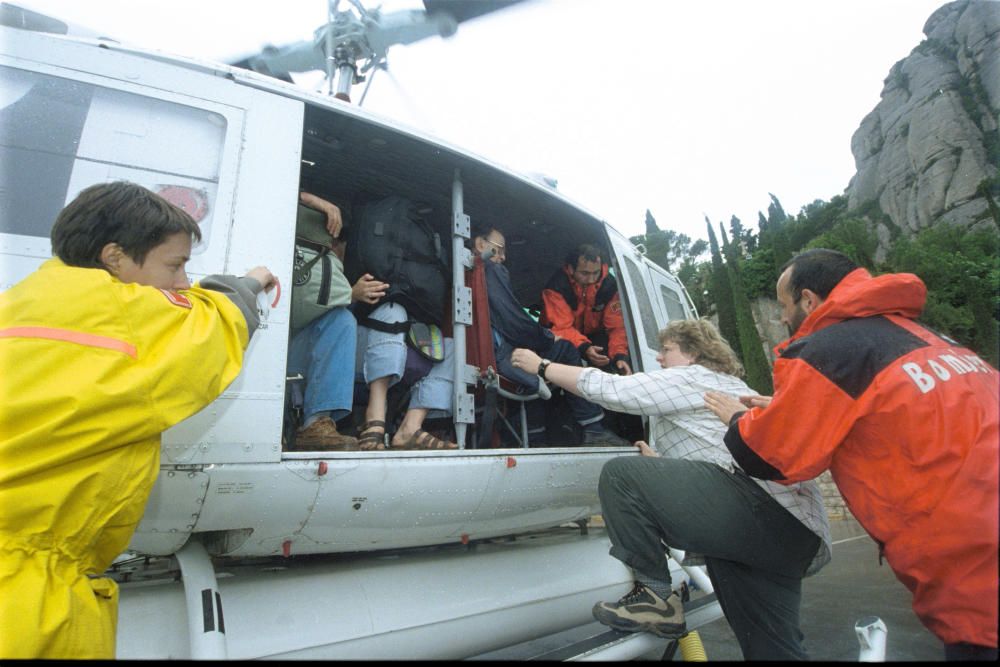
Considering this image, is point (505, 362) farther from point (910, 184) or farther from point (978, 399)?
point (910, 184)

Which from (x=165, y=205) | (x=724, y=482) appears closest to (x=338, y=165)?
(x=165, y=205)

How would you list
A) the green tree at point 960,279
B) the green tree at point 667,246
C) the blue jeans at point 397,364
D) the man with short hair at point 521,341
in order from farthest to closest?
the green tree at point 667,246, the green tree at point 960,279, the man with short hair at point 521,341, the blue jeans at point 397,364

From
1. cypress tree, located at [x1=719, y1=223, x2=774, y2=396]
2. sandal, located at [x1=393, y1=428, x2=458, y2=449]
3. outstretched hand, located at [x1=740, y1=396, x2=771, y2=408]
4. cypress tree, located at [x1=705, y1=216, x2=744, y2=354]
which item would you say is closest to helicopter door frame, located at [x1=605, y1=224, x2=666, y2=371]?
outstretched hand, located at [x1=740, y1=396, x2=771, y2=408]

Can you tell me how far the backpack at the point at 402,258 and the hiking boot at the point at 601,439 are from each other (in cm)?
108

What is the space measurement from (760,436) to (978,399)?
1.63 ft

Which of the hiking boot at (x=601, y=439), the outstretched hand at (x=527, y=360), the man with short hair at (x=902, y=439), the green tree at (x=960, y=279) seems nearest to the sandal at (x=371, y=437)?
the outstretched hand at (x=527, y=360)

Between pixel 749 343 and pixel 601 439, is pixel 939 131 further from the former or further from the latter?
pixel 601 439

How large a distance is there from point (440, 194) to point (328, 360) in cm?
159

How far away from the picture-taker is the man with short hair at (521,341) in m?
2.94

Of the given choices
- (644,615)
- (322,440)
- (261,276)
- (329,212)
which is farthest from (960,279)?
(261,276)

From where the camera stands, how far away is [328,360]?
7.36 feet

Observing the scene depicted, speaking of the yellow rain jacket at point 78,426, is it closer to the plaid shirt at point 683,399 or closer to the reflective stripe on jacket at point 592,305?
the plaid shirt at point 683,399

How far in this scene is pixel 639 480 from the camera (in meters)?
2.01

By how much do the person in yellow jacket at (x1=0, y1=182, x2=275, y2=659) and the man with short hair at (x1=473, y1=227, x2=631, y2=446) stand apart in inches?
69.6
